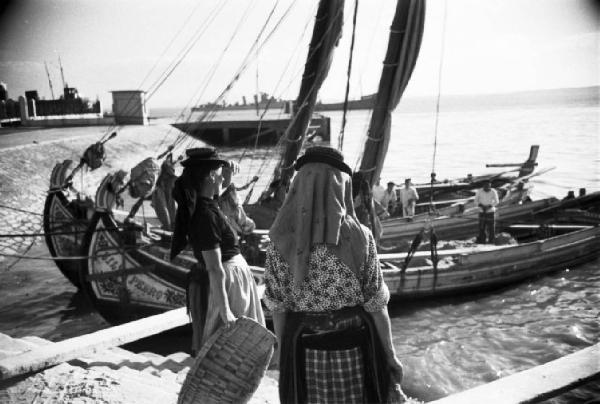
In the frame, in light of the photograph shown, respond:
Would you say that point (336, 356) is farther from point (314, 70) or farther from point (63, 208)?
point (314, 70)

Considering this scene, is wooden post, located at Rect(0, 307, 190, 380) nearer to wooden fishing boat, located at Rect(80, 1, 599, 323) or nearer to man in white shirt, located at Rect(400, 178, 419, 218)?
wooden fishing boat, located at Rect(80, 1, 599, 323)

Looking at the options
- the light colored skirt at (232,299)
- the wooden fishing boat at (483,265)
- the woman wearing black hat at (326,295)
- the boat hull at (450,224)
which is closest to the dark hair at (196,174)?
the light colored skirt at (232,299)

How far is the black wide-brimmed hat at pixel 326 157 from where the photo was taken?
7.79ft

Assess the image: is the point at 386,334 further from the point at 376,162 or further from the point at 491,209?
the point at 491,209

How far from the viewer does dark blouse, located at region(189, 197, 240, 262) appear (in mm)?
3285

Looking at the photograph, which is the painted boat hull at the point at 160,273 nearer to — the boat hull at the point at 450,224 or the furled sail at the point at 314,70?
the boat hull at the point at 450,224

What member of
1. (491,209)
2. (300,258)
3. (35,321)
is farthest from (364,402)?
(491,209)

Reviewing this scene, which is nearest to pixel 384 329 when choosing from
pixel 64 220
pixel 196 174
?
pixel 196 174

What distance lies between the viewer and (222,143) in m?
40.7

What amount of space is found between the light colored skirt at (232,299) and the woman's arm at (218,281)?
0.07 meters

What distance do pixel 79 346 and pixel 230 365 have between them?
1951 millimetres

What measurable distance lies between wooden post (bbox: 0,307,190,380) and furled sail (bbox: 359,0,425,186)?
5260mm

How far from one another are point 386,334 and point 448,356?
5716 mm

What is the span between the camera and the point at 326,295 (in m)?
2.39
